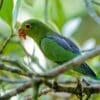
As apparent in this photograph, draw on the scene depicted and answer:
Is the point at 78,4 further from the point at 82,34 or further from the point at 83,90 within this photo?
the point at 83,90

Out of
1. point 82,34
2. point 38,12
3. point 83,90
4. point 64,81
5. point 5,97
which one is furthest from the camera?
point 82,34

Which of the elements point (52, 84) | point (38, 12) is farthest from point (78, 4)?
point (52, 84)

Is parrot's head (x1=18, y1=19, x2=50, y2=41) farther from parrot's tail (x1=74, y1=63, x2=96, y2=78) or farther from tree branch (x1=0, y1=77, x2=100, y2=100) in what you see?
tree branch (x1=0, y1=77, x2=100, y2=100)

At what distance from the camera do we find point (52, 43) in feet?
4.75

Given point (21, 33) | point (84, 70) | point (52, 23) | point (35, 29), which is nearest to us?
point (84, 70)

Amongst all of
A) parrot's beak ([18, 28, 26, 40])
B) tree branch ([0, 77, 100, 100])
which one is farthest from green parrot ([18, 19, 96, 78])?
tree branch ([0, 77, 100, 100])

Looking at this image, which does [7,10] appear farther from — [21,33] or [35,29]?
[35,29]

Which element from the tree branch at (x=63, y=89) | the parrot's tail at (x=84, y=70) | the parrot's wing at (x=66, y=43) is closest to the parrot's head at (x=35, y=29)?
the parrot's wing at (x=66, y=43)

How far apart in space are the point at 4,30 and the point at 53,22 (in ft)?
0.56

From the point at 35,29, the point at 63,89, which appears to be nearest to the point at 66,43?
the point at 35,29

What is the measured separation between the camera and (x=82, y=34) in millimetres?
2486

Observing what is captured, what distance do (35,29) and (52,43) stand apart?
0.23 meters

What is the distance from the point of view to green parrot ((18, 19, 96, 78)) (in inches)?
50.6

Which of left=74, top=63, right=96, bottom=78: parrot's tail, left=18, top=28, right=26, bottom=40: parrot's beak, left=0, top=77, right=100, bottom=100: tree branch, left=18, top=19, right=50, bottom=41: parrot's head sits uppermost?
left=0, top=77, right=100, bottom=100: tree branch
